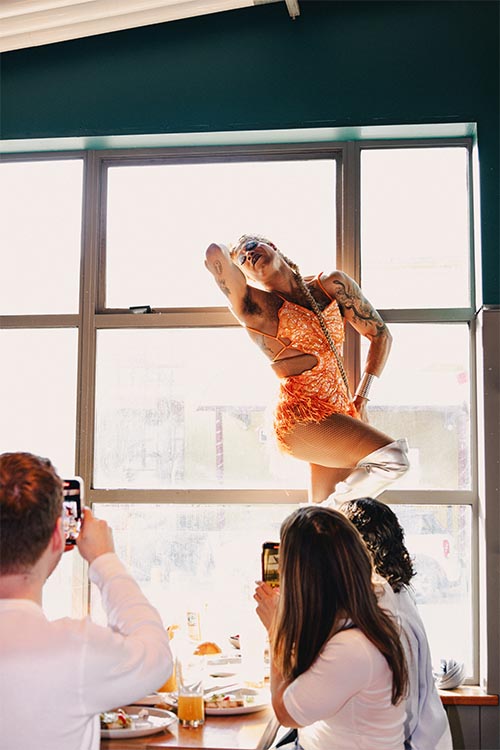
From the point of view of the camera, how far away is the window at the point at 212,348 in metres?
3.72

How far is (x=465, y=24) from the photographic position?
12.2 feet

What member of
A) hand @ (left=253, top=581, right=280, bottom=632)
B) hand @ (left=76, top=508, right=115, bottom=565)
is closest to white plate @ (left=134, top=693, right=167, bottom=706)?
hand @ (left=253, top=581, right=280, bottom=632)

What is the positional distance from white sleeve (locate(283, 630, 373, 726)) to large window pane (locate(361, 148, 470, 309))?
6.59 feet

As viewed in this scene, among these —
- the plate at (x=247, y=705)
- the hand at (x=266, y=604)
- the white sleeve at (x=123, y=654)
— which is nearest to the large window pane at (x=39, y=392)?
the plate at (x=247, y=705)

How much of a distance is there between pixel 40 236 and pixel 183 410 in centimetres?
113

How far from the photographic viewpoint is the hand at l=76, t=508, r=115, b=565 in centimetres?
175

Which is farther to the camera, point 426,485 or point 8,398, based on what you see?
point 8,398

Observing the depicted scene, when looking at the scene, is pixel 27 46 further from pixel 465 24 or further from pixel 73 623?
Answer: pixel 73 623

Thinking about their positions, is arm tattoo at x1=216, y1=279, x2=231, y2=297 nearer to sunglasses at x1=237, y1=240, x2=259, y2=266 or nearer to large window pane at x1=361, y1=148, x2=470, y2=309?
sunglasses at x1=237, y1=240, x2=259, y2=266

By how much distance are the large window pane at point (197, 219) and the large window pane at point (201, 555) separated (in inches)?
38.3

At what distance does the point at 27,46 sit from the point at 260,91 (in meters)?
1.04

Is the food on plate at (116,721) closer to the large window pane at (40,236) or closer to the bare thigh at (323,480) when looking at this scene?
the bare thigh at (323,480)

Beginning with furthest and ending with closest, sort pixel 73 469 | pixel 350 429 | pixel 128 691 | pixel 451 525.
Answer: pixel 73 469 → pixel 451 525 → pixel 350 429 → pixel 128 691

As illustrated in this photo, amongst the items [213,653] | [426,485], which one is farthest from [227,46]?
[213,653]
